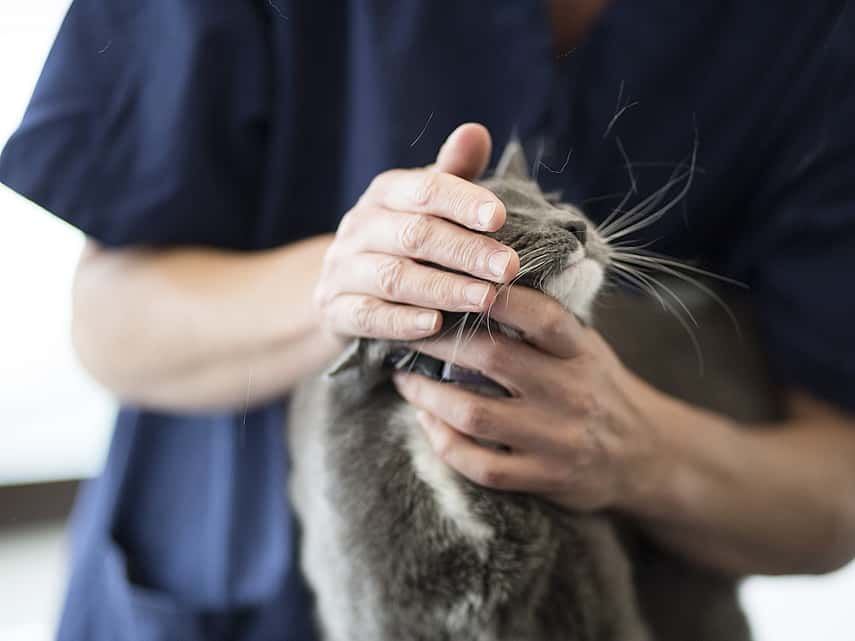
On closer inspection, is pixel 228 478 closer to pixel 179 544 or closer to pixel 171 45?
pixel 179 544

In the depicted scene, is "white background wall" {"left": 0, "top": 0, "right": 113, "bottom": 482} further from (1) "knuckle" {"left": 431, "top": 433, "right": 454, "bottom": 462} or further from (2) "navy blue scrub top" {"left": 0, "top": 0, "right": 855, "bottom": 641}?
(1) "knuckle" {"left": 431, "top": 433, "right": 454, "bottom": 462}

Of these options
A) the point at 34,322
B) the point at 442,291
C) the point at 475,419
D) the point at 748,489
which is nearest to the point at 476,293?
the point at 442,291

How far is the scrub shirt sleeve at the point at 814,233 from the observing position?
0.42 m

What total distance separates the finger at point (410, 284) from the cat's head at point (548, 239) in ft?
0.13

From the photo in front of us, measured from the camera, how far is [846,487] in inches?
21.6

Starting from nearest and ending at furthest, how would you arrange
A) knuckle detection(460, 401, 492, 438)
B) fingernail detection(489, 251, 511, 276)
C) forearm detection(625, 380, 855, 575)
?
fingernail detection(489, 251, 511, 276), knuckle detection(460, 401, 492, 438), forearm detection(625, 380, 855, 575)

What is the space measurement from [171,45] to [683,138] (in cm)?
31

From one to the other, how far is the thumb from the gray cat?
0.9 inches

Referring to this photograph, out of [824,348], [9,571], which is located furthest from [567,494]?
[9,571]

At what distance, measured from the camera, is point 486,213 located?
12.3 inches

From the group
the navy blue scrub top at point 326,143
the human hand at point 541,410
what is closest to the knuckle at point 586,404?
the human hand at point 541,410

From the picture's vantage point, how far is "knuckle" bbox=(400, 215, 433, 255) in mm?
329

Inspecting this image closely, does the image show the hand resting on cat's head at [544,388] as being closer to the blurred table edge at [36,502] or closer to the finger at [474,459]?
the finger at [474,459]

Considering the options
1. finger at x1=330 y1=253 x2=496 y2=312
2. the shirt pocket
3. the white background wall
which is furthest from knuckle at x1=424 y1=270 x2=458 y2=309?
the shirt pocket
